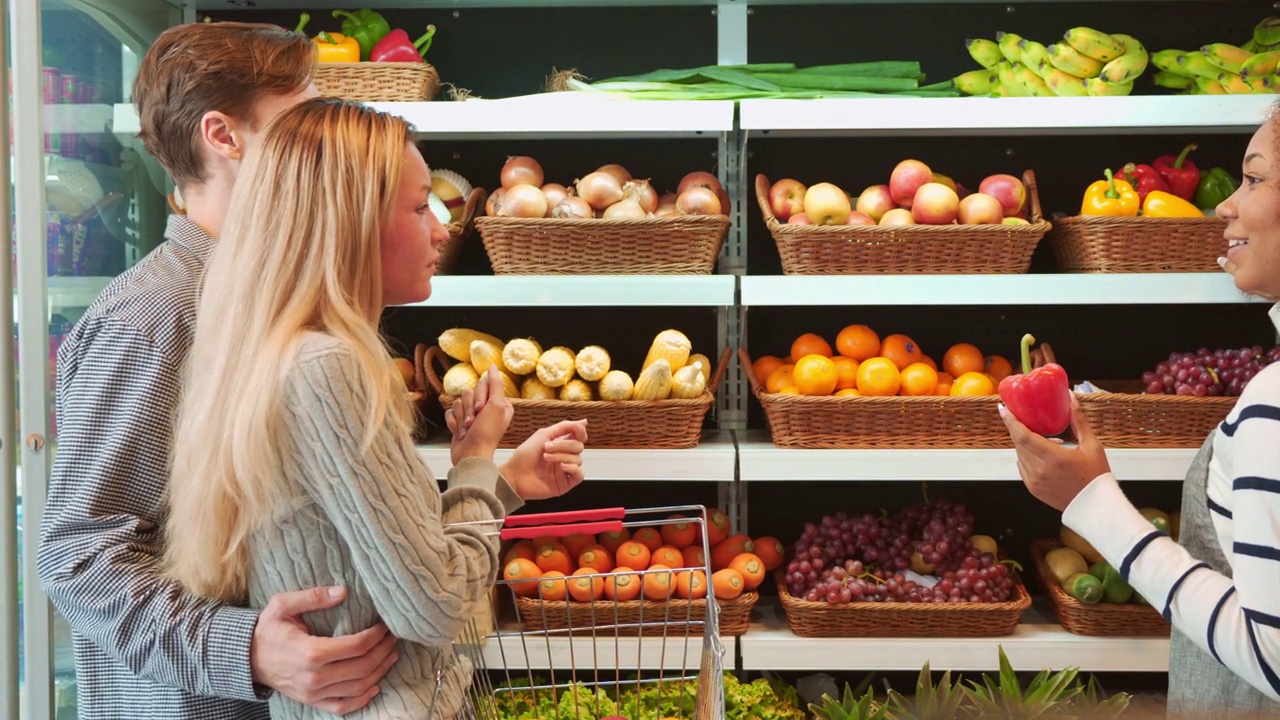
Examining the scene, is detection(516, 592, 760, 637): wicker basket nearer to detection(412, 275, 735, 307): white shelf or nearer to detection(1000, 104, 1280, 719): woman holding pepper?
detection(412, 275, 735, 307): white shelf

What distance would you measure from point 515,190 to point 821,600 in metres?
1.21

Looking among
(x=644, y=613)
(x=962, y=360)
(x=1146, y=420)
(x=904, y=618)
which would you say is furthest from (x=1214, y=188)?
(x=644, y=613)

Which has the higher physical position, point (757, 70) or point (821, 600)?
point (757, 70)

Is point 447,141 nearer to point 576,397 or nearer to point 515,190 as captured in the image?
point 515,190

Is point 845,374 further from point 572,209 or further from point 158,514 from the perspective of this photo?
point 158,514

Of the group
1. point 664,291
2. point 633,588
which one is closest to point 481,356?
point 664,291

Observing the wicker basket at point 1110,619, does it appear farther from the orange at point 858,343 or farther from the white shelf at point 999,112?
the white shelf at point 999,112

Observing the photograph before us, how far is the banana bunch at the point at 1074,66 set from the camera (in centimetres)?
266

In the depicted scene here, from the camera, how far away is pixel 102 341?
1341 millimetres

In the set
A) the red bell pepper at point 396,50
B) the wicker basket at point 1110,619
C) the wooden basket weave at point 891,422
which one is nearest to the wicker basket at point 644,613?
the wooden basket weave at point 891,422

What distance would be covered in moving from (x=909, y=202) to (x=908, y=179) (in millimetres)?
58

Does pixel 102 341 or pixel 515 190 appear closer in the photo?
pixel 102 341

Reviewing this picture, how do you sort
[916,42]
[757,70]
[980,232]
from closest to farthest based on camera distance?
[980,232], [757,70], [916,42]

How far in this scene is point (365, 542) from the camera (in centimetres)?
115
